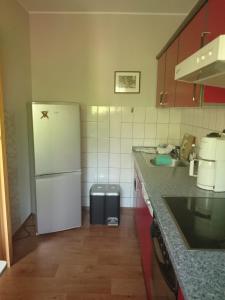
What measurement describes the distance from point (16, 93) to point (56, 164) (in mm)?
851

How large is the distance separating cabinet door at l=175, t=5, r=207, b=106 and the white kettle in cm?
27

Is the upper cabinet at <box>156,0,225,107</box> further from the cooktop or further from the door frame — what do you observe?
the door frame

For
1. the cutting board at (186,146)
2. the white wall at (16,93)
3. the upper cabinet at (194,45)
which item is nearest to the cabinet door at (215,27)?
the upper cabinet at (194,45)

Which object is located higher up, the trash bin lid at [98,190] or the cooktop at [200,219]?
the cooktop at [200,219]

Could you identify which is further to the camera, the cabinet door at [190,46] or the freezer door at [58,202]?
the freezer door at [58,202]

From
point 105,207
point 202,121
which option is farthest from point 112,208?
point 202,121

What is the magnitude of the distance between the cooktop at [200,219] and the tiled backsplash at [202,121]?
29.7 inches

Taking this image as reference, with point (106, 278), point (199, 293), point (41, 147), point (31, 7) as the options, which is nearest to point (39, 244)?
point (106, 278)

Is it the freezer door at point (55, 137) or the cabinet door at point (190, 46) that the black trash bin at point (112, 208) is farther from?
the cabinet door at point (190, 46)

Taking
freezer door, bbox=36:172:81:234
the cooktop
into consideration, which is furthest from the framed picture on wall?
the cooktop

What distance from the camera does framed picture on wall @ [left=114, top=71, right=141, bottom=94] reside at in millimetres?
2818

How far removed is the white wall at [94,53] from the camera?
8.93 feet

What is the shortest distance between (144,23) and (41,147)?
1.86 m

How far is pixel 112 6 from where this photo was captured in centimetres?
250
